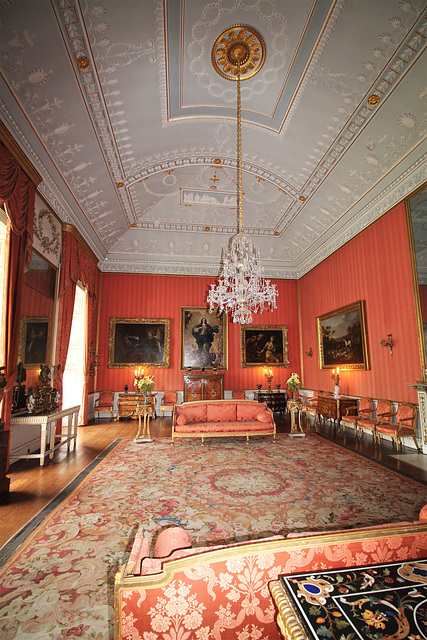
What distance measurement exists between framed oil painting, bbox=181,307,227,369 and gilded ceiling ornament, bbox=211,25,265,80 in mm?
7493

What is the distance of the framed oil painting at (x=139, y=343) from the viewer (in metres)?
11.4

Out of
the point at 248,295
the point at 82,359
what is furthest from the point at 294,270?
the point at 82,359

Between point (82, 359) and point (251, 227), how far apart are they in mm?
7199

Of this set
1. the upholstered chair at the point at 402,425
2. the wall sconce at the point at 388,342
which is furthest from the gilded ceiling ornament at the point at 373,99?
the upholstered chair at the point at 402,425

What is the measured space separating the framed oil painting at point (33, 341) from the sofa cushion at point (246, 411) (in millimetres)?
4472

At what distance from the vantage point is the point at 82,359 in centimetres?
960

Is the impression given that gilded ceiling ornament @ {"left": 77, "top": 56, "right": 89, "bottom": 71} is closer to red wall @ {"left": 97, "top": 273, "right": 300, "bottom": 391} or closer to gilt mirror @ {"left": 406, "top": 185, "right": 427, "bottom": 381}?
gilt mirror @ {"left": 406, "top": 185, "right": 427, "bottom": 381}

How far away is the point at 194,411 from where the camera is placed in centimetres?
751

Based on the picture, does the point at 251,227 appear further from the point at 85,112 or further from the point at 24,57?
the point at 24,57

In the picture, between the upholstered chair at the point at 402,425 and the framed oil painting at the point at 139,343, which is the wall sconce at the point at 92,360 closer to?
the framed oil painting at the point at 139,343

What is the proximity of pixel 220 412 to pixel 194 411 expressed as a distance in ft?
2.03

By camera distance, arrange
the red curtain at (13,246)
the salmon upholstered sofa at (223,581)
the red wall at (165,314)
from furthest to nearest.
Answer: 1. the red wall at (165,314)
2. the red curtain at (13,246)
3. the salmon upholstered sofa at (223,581)

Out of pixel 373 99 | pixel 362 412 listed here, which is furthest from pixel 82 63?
pixel 362 412

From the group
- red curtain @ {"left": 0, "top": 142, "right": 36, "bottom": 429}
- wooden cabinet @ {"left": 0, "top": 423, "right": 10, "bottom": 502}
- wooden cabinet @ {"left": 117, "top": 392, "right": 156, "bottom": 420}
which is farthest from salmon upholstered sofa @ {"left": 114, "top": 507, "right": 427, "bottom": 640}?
wooden cabinet @ {"left": 117, "top": 392, "right": 156, "bottom": 420}
